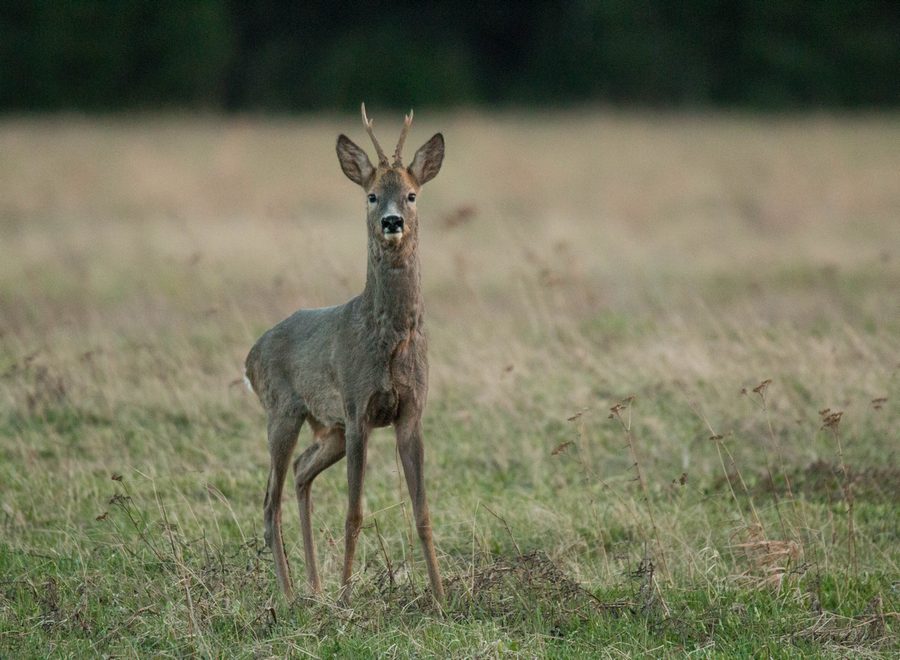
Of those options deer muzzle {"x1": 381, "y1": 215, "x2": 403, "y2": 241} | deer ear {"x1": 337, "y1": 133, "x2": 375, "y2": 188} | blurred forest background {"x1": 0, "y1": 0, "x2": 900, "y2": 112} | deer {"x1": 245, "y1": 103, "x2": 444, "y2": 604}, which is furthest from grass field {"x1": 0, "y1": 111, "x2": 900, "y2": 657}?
blurred forest background {"x1": 0, "y1": 0, "x2": 900, "y2": 112}

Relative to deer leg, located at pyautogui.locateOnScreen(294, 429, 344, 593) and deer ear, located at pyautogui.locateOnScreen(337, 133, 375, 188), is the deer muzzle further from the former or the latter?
deer leg, located at pyautogui.locateOnScreen(294, 429, 344, 593)

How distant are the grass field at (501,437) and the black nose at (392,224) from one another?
1271mm

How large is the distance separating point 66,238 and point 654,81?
2490cm

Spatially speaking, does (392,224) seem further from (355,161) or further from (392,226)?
(355,161)

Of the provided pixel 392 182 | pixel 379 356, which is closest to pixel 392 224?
pixel 392 182

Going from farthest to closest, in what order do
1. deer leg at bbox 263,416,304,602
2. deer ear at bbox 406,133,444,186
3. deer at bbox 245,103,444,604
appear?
deer leg at bbox 263,416,304,602 → deer ear at bbox 406,133,444,186 → deer at bbox 245,103,444,604

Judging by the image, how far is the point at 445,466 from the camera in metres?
8.04

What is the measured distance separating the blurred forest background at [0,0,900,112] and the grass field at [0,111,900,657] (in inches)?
729

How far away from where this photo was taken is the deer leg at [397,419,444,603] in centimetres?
583

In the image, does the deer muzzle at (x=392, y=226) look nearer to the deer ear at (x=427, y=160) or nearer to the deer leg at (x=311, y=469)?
the deer ear at (x=427, y=160)

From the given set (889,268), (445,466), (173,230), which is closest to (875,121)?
(889,268)

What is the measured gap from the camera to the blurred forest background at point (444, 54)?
35.7 metres

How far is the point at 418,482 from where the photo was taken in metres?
5.94

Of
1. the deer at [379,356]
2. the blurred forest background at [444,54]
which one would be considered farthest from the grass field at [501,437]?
the blurred forest background at [444,54]
